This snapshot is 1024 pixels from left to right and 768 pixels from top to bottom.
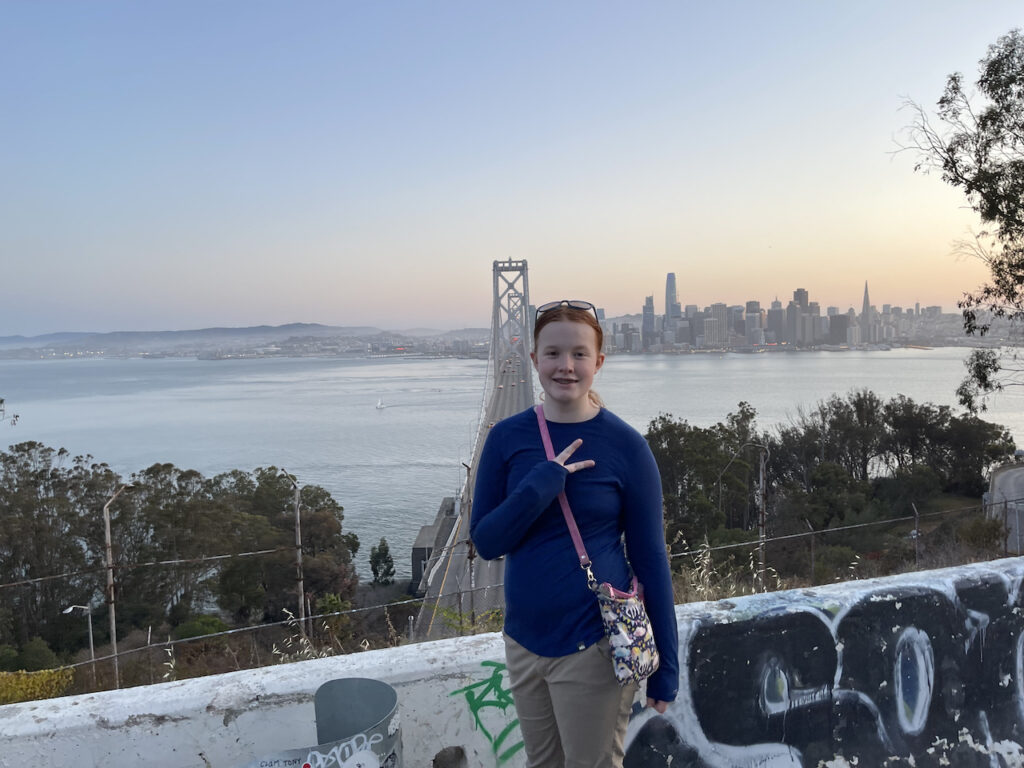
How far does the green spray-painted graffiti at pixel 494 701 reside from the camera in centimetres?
179

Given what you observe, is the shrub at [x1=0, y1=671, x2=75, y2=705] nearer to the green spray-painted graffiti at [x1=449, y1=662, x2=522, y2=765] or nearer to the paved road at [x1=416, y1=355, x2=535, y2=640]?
the paved road at [x1=416, y1=355, x2=535, y2=640]

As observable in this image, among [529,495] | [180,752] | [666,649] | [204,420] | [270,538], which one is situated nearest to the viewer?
[529,495]

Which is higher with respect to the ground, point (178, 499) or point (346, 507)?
point (178, 499)

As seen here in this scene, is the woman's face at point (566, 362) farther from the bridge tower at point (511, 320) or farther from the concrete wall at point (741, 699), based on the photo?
the bridge tower at point (511, 320)

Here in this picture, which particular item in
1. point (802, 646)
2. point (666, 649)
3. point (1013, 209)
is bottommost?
point (802, 646)

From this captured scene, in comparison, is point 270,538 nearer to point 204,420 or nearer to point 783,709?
point 783,709

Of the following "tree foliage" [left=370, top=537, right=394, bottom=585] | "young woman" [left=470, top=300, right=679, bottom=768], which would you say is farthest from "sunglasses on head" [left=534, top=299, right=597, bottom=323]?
"tree foliage" [left=370, top=537, right=394, bottom=585]

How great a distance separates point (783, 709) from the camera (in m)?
1.94

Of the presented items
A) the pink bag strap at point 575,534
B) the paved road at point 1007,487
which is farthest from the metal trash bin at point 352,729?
the paved road at point 1007,487

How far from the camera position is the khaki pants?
4.46 feet

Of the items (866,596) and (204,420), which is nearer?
(866,596)

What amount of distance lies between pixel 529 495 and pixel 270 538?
2424cm

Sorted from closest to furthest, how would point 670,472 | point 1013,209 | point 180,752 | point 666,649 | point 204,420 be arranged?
point 666,649 < point 180,752 < point 1013,209 < point 670,472 < point 204,420

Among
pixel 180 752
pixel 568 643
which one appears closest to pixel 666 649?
pixel 568 643
